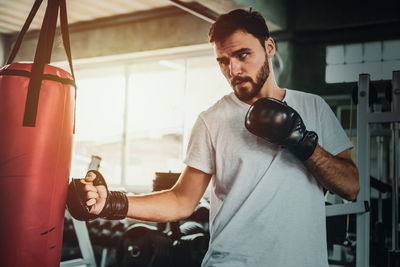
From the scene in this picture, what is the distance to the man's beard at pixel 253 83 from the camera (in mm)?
1528

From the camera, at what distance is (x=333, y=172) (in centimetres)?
139

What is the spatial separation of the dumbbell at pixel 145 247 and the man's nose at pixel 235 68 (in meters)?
2.59

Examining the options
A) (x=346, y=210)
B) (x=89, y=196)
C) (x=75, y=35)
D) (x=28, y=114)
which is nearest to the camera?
(x=28, y=114)

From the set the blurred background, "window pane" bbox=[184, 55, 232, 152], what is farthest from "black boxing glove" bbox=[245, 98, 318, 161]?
"window pane" bbox=[184, 55, 232, 152]

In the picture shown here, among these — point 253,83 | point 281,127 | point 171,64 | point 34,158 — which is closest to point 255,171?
point 281,127

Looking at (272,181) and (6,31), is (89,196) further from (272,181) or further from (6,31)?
(6,31)

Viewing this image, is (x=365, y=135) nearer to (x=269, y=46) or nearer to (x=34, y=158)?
(x=269, y=46)

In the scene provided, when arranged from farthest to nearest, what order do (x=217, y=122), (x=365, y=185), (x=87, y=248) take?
(x=87, y=248), (x=365, y=185), (x=217, y=122)

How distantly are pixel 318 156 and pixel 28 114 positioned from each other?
0.91 meters

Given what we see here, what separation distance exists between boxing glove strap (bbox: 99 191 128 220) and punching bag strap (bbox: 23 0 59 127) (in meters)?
0.38

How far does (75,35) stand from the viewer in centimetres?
684

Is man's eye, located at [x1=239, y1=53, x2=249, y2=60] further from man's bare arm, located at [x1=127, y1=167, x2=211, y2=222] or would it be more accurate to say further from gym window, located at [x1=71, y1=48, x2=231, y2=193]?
gym window, located at [x1=71, y1=48, x2=231, y2=193]

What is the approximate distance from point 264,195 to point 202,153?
1.01 ft

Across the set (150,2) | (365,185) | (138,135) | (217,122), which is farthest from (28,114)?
(138,135)
